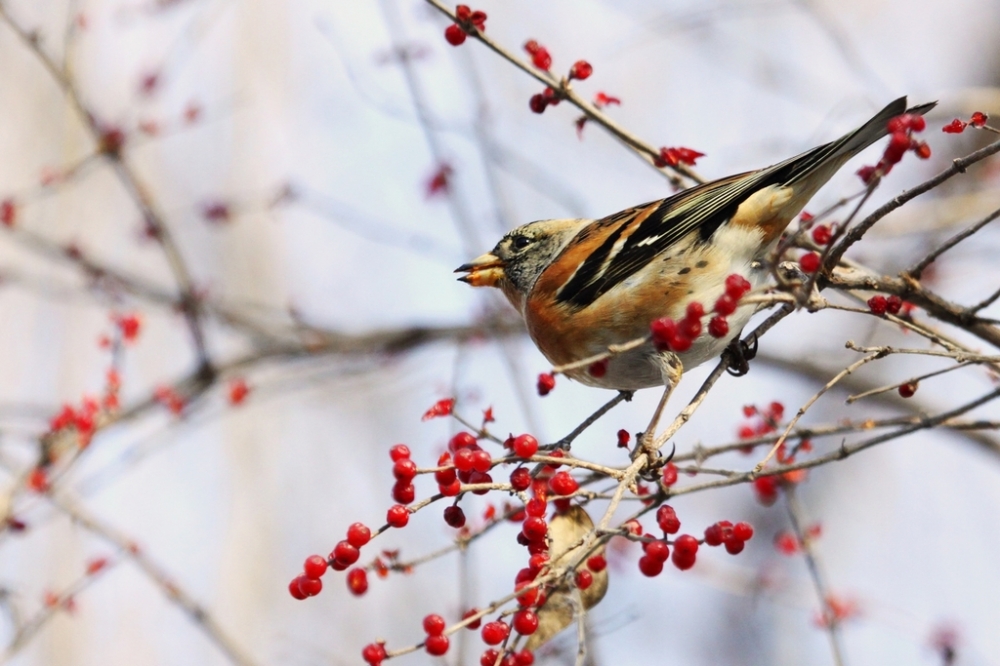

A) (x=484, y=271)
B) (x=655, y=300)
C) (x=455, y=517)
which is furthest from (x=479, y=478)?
(x=484, y=271)

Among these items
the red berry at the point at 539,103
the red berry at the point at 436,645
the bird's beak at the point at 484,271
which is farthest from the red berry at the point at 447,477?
the bird's beak at the point at 484,271

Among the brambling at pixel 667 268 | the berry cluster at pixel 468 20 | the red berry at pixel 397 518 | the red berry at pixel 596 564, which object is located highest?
the berry cluster at pixel 468 20

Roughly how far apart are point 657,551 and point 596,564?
26cm

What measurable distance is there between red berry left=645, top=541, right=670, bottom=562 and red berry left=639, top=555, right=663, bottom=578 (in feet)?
0.04

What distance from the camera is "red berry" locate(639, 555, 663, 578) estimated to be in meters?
2.07

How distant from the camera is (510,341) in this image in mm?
4512

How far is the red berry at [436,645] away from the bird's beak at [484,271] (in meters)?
1.65

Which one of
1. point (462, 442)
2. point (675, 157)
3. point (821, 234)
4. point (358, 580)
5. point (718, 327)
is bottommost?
point (358, 580)

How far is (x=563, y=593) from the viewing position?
2199 millimetres

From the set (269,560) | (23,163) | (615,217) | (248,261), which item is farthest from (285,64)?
(615,217)

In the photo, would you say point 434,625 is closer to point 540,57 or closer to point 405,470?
point 405,470

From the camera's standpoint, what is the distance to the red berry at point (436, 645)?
193 centimetres

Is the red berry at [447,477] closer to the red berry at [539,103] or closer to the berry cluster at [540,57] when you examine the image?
the red berry at [539,103]

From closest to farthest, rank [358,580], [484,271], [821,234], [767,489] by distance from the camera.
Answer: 1. [358,580]
2. [821,234]
3. [767,489]
4. [484,271]
